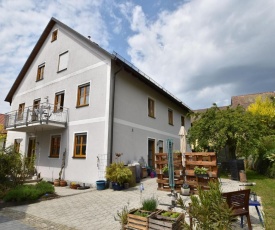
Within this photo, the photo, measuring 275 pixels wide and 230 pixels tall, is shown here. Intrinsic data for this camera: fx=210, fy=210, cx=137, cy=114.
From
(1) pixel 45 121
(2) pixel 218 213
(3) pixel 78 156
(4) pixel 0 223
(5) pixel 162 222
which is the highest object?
(1) pixel 45 121

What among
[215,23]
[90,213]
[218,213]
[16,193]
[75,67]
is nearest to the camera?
[218,213]

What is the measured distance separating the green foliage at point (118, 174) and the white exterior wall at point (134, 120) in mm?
1474

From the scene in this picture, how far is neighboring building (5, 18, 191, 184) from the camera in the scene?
11.5m

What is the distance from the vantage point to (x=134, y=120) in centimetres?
1359

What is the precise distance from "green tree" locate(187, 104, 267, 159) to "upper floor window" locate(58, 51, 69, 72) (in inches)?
393

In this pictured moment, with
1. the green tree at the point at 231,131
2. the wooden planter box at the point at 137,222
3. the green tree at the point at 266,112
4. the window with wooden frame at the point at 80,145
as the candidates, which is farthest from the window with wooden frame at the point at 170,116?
the wooden planter box at the point at 137,222

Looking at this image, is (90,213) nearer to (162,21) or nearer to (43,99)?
(162,21)

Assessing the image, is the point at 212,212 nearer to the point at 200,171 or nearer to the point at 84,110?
the point at 200,171

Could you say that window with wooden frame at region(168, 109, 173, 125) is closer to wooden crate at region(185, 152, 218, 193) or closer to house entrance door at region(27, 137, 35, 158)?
wooden crate at region(185, 152, 218, 193)

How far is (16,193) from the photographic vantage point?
768 cm

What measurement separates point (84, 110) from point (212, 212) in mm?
10382

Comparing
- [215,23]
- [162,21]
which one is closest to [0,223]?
[162,21]

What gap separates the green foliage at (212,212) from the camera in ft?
9.18

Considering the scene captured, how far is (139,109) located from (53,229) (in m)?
10.1
